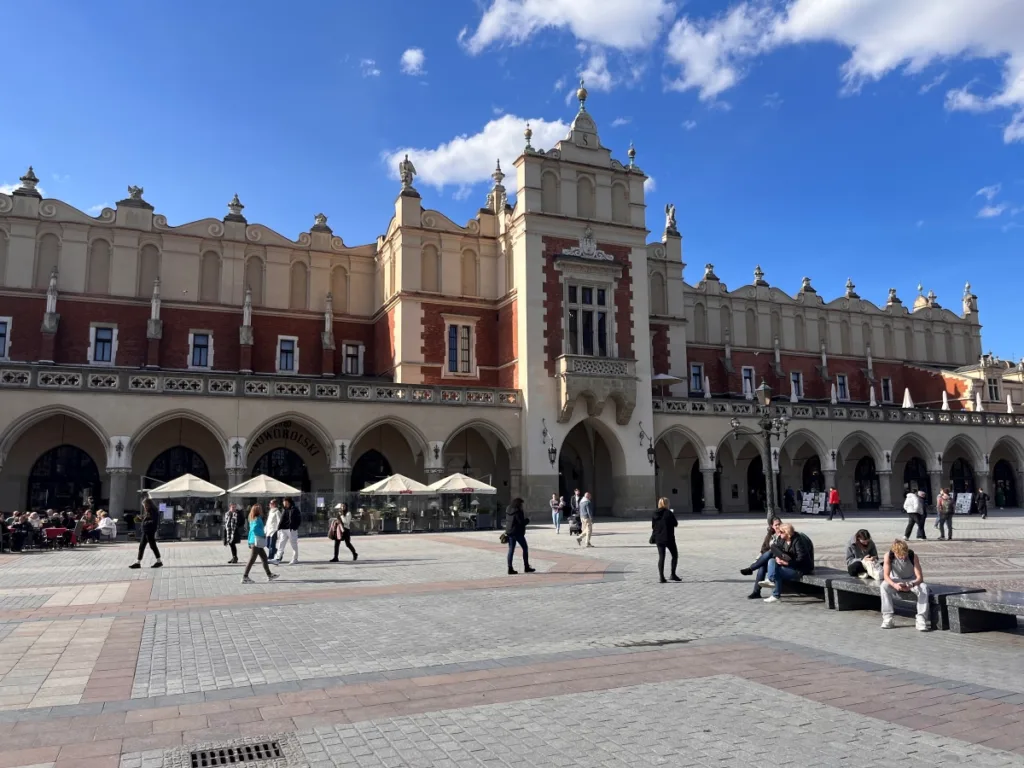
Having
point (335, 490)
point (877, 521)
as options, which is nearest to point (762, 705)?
point (335, 490)

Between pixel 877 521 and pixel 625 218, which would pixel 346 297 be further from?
pixel 877 521

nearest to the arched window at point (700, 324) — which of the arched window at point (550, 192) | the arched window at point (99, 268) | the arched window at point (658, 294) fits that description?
the arched window at point (658, 294)

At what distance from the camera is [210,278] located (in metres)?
35.9

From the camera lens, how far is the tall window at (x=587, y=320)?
34.6 metres

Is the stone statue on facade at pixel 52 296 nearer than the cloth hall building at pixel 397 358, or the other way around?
the cloth hall building at pixel 397 358

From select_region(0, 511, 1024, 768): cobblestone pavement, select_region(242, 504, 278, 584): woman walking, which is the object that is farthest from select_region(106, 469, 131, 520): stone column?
select_region(242, 504, 278, 584): woman walking

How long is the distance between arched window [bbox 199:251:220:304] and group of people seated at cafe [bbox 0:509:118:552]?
12.7m

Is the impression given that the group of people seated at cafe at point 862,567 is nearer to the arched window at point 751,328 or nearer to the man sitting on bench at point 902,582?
the man sitting on bench at point 902,582

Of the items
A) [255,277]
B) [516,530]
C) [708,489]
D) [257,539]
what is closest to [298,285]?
[255,277]

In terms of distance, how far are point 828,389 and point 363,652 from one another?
44296 mm

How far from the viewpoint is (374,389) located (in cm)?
3084

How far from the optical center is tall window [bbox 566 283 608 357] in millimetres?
34625

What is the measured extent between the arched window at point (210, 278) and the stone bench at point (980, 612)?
32760 mm

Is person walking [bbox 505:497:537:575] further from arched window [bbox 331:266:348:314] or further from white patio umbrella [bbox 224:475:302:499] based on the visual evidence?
arched window [bbox 331:266:348:314]
